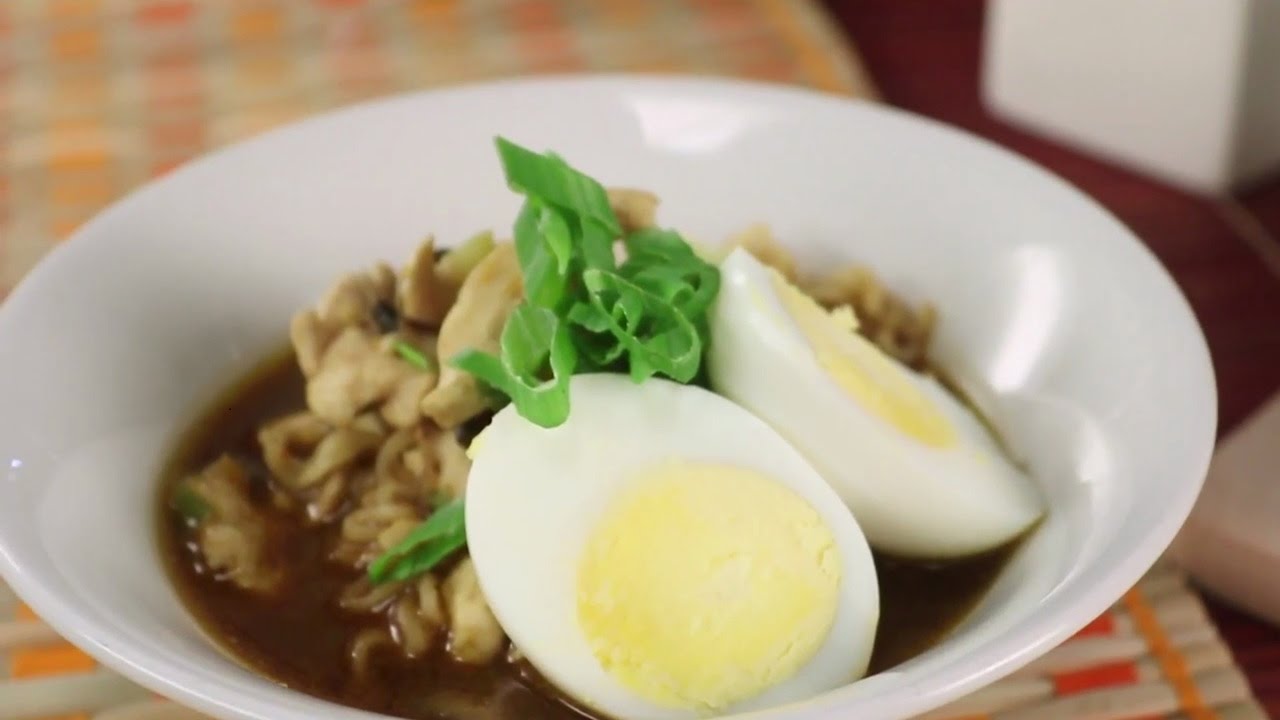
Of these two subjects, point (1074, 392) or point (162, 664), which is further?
point (1074, 392)

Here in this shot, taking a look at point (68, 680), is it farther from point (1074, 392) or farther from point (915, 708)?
point (1074, 392)

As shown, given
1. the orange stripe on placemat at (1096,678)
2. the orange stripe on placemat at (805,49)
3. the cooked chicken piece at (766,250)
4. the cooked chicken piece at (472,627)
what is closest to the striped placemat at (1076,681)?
the orange stripe on placemat at (1096,678)

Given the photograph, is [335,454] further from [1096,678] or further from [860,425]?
[1096,678]

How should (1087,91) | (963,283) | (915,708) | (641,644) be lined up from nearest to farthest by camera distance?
(915,708)
(641,644)
(963,283)
(1087,91)

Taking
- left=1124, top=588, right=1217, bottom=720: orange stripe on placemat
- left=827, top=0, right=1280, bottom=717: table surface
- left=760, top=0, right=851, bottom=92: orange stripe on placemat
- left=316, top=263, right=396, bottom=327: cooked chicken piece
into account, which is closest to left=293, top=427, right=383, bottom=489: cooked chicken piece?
left=316, top=263, right=396, bottom=327: cooked chicken piece

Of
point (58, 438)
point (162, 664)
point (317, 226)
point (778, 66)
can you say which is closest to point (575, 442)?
point (162, 664)

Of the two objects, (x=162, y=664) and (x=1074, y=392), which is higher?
(x=162, y=664)
